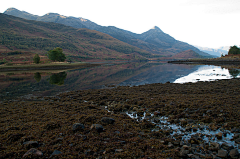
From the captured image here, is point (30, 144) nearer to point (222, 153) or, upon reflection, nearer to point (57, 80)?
point (222, 153)

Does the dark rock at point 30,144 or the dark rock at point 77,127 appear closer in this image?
the dark rock at point 30,144

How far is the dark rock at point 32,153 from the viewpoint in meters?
8.27

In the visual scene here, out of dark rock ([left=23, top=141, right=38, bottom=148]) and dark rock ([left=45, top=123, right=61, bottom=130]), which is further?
dark rock ([left=45, top=123, right=61, bottom=130])

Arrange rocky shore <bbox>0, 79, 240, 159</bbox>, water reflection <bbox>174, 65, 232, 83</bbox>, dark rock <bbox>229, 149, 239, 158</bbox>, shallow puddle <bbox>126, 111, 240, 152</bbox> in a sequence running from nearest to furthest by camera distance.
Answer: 1. dark rock <bbox>229, 149, 239, 158</bbox>
2. rocky shore <bbox>0, 79, 240, 159</bbox>
3. shallow puddle <bbox>126, 111, 240, 152</bbox>
4. water reflection <bbox>174, 65, 232, 83</bbox>

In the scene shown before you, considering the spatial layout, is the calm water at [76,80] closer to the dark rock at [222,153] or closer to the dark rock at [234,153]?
the dark rock at [222,153]

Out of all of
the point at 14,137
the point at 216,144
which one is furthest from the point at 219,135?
the point at 14,137

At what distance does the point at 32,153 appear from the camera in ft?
27.4

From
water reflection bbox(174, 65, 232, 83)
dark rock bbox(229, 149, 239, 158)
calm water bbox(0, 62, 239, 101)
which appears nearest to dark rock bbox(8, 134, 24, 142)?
dark rock bbox(229, 149, 239, 158)

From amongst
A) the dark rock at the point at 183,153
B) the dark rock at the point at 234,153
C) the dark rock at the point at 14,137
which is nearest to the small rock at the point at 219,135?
the dark rock at the point at 234,153

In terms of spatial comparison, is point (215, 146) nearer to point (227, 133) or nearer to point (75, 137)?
point (227, 133)

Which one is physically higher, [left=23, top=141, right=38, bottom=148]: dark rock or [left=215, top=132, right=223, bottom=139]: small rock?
[left=215, top=132, right=223, bottom=139]: small rock

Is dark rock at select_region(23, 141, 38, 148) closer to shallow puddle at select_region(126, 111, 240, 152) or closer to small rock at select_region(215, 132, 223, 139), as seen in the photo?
shallow puddle at select_region(126, 111, 240, 152)

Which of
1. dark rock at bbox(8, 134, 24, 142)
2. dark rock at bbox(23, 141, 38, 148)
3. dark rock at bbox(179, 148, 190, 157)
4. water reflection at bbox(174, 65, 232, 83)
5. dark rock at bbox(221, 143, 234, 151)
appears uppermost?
water reflection at bbox(174, 65, 232, 83)

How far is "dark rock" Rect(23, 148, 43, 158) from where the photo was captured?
27.1 feet
